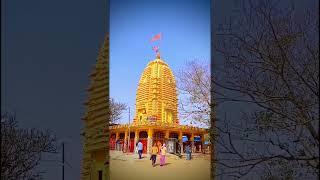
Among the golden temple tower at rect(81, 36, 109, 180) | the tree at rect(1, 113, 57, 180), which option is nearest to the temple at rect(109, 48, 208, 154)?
the golden temple tower at rect(81, 36, 109, 180)

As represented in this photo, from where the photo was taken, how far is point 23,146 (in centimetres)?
722

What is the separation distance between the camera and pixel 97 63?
7.75 m

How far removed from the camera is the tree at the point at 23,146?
7.04 metres

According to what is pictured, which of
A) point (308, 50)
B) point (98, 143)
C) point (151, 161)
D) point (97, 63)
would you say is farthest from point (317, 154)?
point (97, 63)

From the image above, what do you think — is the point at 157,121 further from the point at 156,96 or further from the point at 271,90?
the point at 271,90

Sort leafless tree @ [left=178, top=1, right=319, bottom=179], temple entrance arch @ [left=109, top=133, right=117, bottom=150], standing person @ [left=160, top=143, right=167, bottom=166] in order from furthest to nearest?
temple entrance arch @ [left=109, top=133, right=117, bottom=150]
standing person @ [left=160, top=143, right=167, bottom=166]
leafless tree @ [left=178, top=1, right=319, bottom=179]

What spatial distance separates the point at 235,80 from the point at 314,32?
2.90 ft

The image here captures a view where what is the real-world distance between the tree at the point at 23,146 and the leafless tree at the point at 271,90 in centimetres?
296

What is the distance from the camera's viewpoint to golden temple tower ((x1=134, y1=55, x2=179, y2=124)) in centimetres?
578

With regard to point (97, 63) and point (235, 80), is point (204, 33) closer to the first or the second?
point (235, 80)

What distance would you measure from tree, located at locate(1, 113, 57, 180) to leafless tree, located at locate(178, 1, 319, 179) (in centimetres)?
296

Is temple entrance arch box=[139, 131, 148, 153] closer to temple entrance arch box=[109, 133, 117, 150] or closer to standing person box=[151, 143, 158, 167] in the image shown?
standing person box=[151, 143, 158, 167]

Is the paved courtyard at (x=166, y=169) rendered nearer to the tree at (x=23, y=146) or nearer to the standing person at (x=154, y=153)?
the standing person at (x=154, y=153)

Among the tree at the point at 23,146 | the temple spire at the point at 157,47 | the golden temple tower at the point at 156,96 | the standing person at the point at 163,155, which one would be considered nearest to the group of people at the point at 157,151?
the standing person at the point at 163,155
